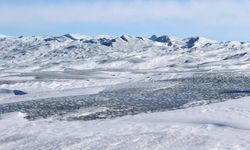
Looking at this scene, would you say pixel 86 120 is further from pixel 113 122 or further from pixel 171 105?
pixel 171 105

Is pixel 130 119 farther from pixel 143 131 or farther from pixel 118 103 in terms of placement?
pixel 118 103

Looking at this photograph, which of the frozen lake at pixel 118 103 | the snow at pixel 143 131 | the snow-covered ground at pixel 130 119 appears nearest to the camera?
the snow at pixel 143 131

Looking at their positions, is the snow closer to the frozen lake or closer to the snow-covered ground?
the snow-covered ground

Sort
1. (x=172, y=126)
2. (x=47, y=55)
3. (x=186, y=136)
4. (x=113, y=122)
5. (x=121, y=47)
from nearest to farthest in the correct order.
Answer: (x=186, y=136)
(x=172, y=126)
(x=113, y=122)
(x=47, y=55)
(x=121, y=47)

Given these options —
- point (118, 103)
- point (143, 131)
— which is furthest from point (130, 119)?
point (118, 103)

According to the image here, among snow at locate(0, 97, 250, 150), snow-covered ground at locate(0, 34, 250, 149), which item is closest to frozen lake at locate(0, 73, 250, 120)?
snow-covered ground at locate(0, 34, 250, 149)

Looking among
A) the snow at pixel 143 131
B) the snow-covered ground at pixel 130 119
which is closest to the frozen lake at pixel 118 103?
the snow-covered ground at pixel 130 119

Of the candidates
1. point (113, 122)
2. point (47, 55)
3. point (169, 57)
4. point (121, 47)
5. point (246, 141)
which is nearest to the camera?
point (246, 141)

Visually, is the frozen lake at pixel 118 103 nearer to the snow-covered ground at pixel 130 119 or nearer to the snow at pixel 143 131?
the snow-covered ground at pixel 130 119

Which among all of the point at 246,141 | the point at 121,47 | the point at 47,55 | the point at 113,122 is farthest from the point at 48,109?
the point at 121,47
